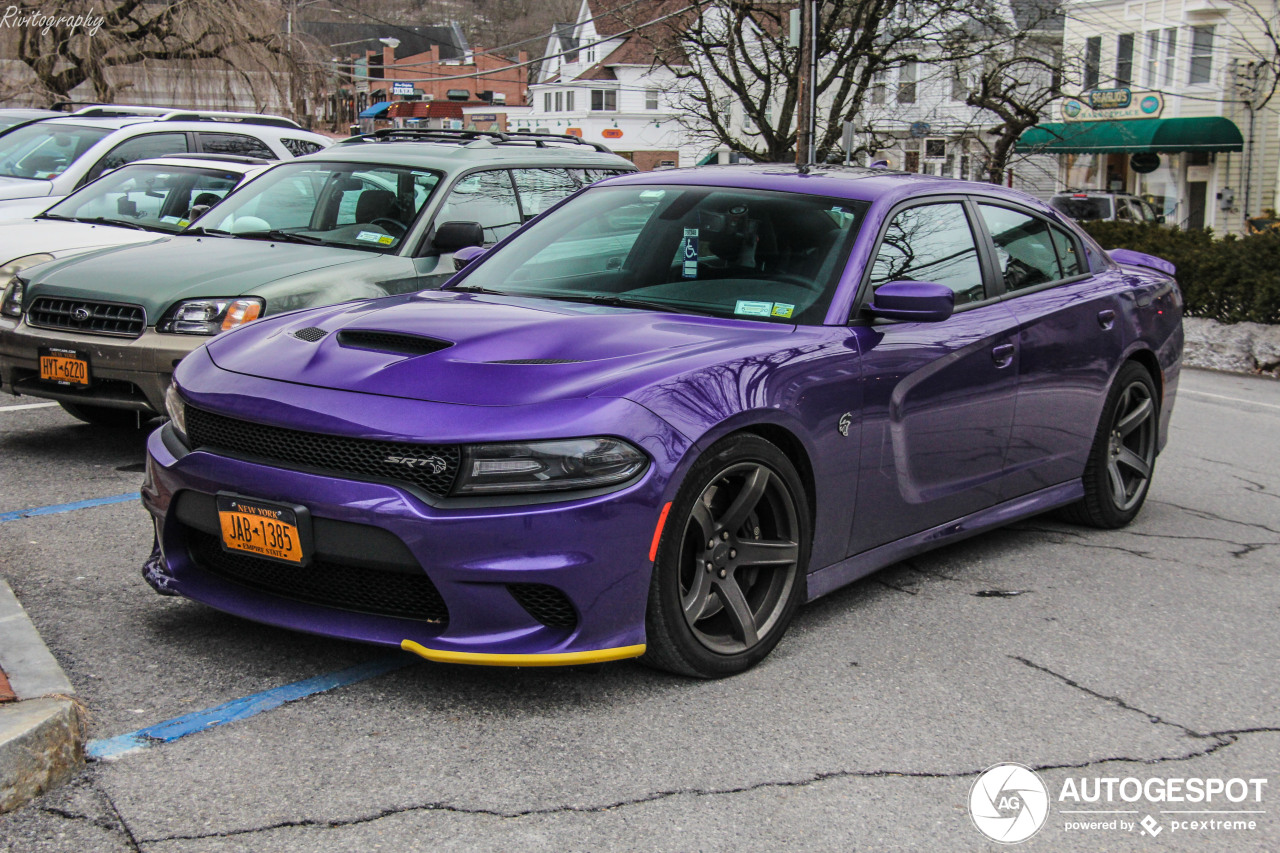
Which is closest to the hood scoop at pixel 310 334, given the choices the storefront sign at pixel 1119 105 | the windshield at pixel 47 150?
the windshield at pixel 47 150

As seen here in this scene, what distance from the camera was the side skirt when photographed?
452 centimetres

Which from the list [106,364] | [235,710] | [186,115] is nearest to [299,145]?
[186,115]

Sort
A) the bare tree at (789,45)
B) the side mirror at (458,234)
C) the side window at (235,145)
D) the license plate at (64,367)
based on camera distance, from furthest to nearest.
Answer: the bare tree at (789,45)
the side window at (235,145)
the side mirror at (458,234)
the license plate at (64,367)

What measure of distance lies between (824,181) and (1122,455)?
2165 millimetres

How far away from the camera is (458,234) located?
23.6ft

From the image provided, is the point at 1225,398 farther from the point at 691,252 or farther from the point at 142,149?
the point at 142,149

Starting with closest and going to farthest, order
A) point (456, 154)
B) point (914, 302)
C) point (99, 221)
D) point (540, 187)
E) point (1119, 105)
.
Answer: point (914, 302) < point (456, 154) < point (540, 187) < point (99, 221) < point (1119, 105)

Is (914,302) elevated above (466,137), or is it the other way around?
(466,137)

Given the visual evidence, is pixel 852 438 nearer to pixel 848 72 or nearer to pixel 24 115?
pixel 24 115

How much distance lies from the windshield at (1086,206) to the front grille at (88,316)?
2645 centimetres

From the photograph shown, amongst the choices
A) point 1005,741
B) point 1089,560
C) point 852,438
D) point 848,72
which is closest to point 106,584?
point 852,438

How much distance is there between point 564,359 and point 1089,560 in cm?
293

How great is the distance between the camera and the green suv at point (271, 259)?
22.0 ft

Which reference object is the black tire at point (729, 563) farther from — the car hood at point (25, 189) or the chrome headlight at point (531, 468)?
the car hood at point (25, 189)
